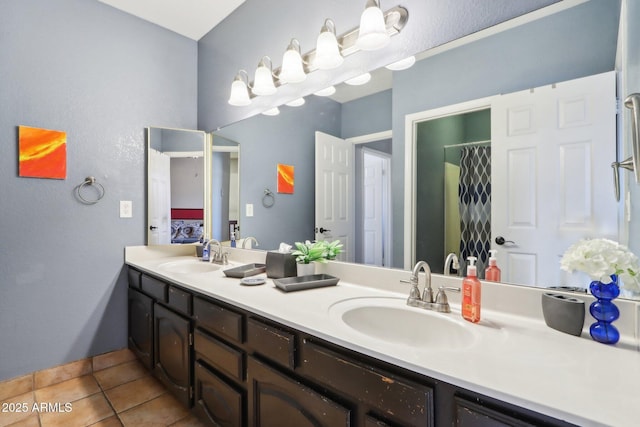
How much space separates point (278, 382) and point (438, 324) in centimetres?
57

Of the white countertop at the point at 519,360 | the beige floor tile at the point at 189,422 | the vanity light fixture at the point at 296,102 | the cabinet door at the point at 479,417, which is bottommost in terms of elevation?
the beige floor tile at the point at 189,422

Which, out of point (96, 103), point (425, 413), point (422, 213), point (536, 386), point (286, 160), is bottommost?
point (425, 413)

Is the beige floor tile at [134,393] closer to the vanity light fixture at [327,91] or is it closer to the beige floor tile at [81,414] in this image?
the beige floor tile at [81,414]

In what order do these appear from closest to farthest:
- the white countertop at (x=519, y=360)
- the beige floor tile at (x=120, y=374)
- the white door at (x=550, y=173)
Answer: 1. the white countertop at (x=519, y=360)
2. the white door at (x=550, y=173)
3. the beige floor tile at (x=120, y=374)

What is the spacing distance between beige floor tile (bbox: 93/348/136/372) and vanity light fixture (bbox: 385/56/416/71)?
262 centimetres

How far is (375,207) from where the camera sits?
1.48m

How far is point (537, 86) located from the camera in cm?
102

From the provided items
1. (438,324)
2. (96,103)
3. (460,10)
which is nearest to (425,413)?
(438,324)

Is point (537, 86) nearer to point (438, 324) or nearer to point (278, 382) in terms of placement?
point (438, 324)

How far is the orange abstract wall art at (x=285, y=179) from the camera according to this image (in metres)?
1.96

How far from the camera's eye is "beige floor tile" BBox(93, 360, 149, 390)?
2.02m

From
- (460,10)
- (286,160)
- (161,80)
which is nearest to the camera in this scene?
(460,10)

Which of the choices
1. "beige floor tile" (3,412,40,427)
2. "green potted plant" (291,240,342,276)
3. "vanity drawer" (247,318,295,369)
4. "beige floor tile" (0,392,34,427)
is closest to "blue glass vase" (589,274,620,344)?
"vanity drawer" (247,318,295,369)

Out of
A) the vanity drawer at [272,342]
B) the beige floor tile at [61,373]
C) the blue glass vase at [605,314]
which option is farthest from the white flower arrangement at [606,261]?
the beige floor tile at [61,373]
